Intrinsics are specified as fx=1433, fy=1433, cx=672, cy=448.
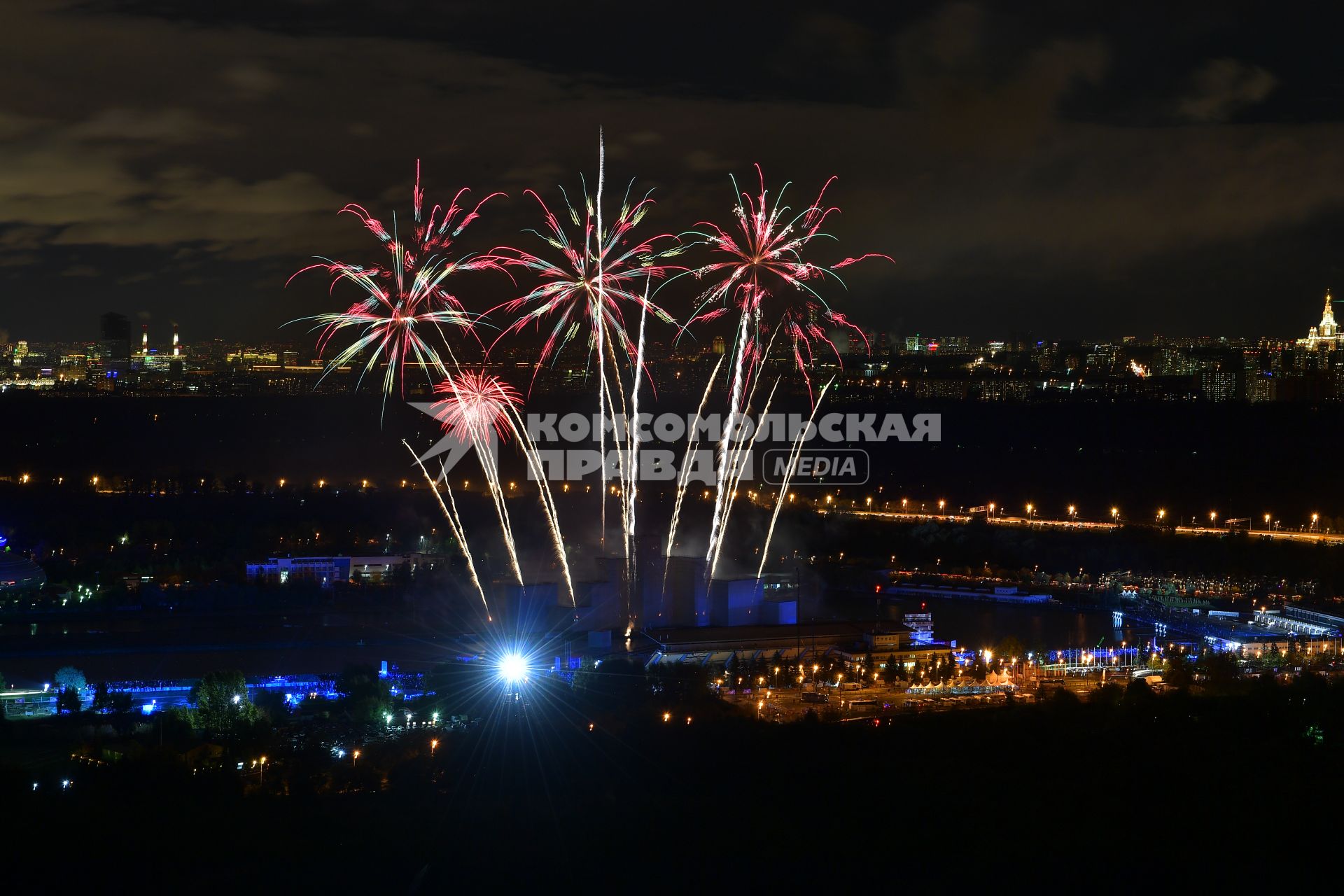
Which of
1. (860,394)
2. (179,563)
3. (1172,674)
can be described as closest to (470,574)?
(179,563)

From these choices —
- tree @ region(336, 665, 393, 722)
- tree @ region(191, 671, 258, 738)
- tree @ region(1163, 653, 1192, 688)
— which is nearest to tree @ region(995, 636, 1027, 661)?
tree @ region(1163, 653, 1192, 688)

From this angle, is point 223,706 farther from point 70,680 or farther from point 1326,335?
point 1326,335

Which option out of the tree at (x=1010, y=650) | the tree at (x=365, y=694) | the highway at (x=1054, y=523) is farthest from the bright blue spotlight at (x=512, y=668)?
the highway at (x=1054, y=523)

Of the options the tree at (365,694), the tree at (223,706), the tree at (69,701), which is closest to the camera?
the tree at (223,706)

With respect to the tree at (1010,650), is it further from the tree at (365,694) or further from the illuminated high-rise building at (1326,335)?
the illuminated high-rise building at (1326,335)

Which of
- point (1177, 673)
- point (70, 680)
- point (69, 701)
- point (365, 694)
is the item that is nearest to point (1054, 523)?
point (1177, 673)

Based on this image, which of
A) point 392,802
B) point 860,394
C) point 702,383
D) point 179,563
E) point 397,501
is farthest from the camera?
point 860,394

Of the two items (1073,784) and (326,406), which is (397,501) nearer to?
(1073,784)
